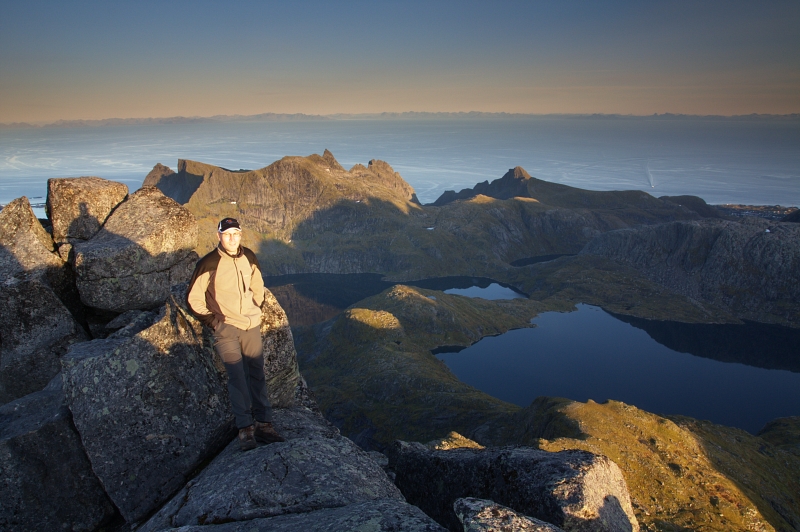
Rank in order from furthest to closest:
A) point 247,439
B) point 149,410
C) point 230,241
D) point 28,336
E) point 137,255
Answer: point 137,255
point 28,336
point 149,410
point 230,241
point 247,439

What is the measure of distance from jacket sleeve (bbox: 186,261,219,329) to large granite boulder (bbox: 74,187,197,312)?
29.0ft

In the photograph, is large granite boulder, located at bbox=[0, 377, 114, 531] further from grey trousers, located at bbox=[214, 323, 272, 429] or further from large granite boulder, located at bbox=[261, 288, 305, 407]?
large granite boulder, located at bbox=[261, 288, 305, 407]

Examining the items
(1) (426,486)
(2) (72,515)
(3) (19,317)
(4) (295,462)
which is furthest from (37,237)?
(1) (426,486)

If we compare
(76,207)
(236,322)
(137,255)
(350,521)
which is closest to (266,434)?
(236,322)

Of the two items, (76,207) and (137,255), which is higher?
(76,207)

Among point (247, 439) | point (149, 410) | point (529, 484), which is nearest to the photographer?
point (529, 484)

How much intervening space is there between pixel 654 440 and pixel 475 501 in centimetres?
6140

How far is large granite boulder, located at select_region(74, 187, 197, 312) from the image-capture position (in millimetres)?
21172

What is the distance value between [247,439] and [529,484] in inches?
374

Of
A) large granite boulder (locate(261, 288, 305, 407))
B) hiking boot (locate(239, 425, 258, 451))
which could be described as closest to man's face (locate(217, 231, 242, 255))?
large granite boulder (locate(261, 288, 305, 407))

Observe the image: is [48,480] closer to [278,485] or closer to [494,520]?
[278,485]

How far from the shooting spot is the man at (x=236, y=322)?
584 inches

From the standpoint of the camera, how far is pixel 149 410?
1508 cm

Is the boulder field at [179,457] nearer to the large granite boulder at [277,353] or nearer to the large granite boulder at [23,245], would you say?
the large granite boulder at [277,353]
